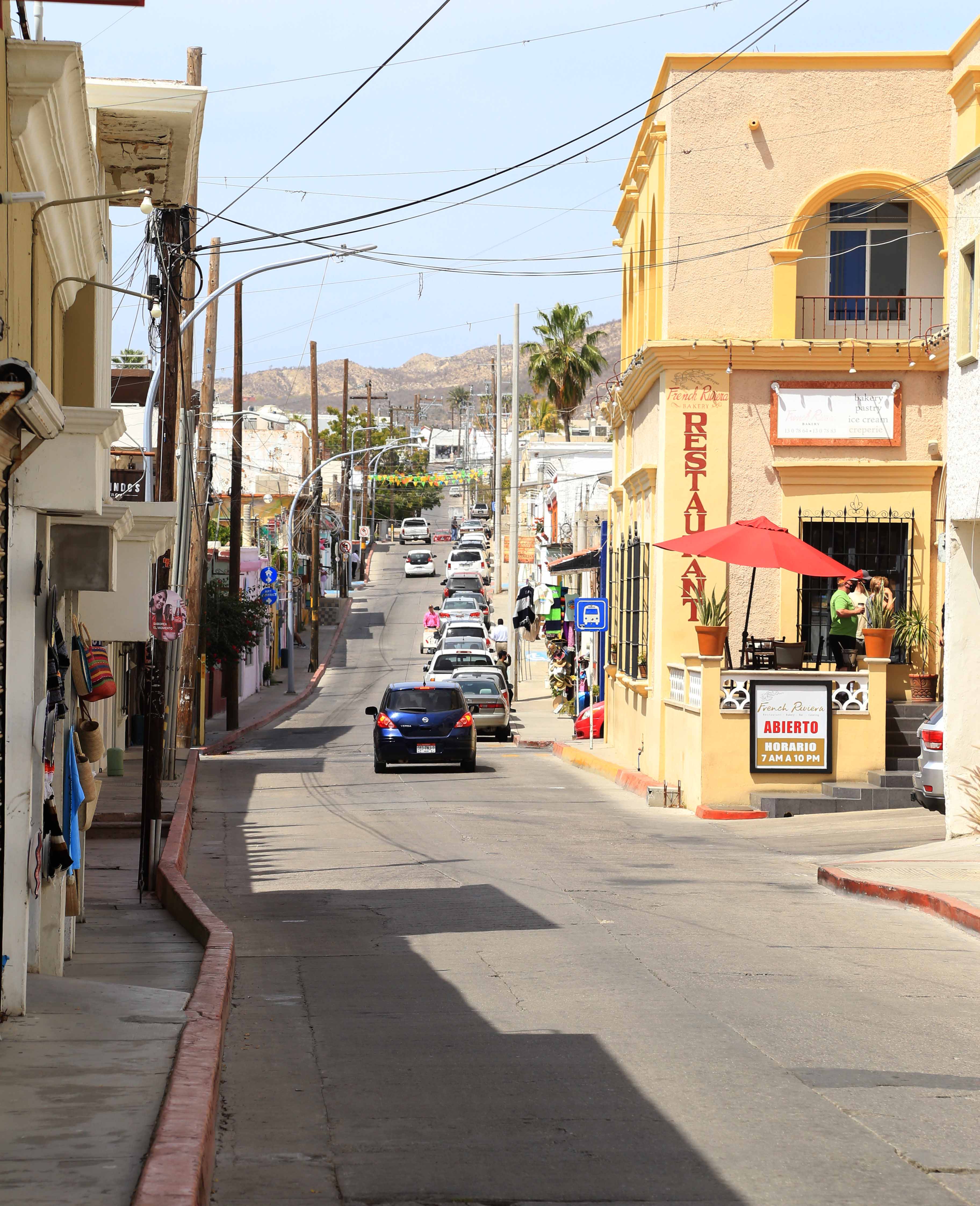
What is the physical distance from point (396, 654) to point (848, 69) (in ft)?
144

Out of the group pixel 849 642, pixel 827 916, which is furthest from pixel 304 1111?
pixel 849 642

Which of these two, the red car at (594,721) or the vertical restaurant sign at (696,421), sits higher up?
the vertical restaurant sign at (696,421)

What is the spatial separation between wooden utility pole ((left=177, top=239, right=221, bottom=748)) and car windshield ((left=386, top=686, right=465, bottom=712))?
4406 millimetres

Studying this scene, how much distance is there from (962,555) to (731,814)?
218 inches

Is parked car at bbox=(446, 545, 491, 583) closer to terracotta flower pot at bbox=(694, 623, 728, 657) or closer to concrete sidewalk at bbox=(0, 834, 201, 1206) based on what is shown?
terracotta flower pot at bbox=(694, 623, 728, 657)

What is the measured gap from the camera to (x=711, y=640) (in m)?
21.2

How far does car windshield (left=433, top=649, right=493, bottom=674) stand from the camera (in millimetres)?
41000

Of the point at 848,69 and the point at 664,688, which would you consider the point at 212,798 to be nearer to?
the point at 664,688

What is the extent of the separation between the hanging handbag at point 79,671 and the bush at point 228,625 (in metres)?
27.5

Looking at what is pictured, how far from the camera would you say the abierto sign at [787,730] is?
68.5 ft

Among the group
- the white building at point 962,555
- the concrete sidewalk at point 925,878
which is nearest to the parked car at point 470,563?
the white building at point 962,555

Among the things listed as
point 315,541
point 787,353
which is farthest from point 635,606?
point 315,541

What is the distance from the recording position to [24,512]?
8039mm

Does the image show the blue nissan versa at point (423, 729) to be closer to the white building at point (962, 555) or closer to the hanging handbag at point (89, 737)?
the white building at point (962, 555)
